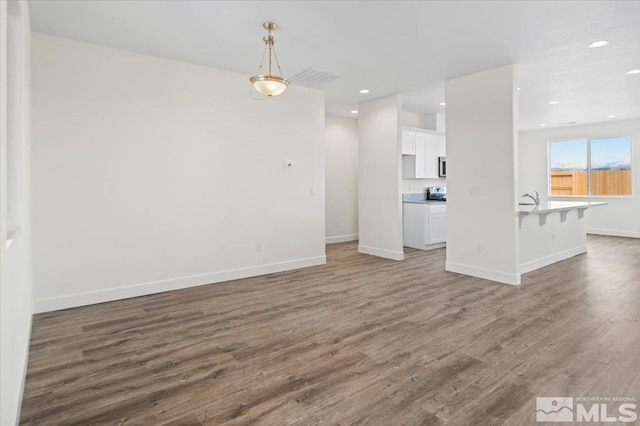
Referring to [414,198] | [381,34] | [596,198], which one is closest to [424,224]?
[414,198]

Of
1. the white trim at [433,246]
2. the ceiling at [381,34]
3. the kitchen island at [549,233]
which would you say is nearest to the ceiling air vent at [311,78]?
the ceiling at [381,34]

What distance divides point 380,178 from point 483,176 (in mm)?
1918

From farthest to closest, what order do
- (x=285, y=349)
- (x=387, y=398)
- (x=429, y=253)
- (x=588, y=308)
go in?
(x=429, y=253), (x=588, y=308), (x=285, y=349), (x=387, y=398)

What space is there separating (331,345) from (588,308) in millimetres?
2793

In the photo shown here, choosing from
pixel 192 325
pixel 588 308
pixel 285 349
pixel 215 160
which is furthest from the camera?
pixel 215 160

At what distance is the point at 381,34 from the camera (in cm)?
366

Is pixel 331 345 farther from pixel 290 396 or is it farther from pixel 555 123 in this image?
pixel 555 123

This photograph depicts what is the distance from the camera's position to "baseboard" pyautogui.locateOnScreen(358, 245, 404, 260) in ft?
20.2

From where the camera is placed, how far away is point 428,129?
800 centimetres

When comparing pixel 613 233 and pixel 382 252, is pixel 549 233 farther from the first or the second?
pixel 613 233

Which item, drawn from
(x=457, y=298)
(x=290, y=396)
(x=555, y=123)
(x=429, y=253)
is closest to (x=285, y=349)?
(x=290, y=396)

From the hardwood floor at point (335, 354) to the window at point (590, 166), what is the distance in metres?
5.44

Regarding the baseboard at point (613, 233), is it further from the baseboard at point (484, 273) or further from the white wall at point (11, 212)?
the white wall at point (11, 212)

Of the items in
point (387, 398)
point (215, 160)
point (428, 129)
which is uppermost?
point (428, 129)
